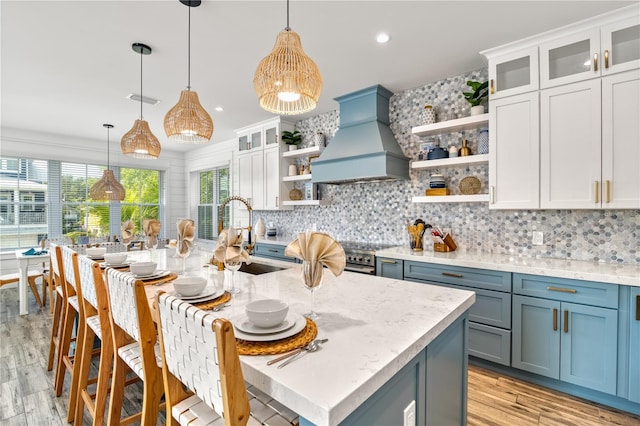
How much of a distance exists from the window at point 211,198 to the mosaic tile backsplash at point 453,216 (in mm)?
2447

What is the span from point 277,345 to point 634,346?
2390mm

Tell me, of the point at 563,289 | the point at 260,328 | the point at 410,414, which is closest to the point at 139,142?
the point at 260,328

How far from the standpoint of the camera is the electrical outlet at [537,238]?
273 cm

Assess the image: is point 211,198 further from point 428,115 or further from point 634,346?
point 634,346

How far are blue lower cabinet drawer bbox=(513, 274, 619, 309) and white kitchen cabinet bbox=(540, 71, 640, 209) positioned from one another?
582 mm

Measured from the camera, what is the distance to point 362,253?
3252mm

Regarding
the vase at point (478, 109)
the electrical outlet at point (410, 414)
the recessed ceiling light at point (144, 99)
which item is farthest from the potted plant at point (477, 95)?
the recessed ceiling light at point (144, 99)

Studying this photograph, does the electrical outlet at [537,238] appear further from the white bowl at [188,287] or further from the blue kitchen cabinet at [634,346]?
the white bowl at [188,287]

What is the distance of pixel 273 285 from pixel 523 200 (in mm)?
2187

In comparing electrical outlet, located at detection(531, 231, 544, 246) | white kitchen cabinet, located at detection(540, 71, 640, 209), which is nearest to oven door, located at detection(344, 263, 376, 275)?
electrical outlet, located at detection(531, 231, 544, 246)

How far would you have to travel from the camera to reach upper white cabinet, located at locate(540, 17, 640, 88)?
2162 millimetres

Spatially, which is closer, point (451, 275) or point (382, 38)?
point (382, 38)

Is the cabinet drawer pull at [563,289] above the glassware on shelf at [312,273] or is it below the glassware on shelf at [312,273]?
below

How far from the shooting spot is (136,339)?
4.01 feet
